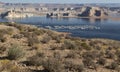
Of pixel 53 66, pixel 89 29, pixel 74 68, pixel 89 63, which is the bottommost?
pixel 89 29

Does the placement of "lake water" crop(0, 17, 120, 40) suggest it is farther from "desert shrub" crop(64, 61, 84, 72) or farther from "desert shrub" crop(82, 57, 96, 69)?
"desert shrub" crop(64, 61, 84, 72)

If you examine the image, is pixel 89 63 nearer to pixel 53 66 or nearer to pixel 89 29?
pixel 53 66

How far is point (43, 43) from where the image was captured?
27.2 m

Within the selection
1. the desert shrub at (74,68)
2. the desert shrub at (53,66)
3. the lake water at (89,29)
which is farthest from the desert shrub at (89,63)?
the lake water at (89,29)

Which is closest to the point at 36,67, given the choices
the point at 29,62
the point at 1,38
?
the point at 29,62

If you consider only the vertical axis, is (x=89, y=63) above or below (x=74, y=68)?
below

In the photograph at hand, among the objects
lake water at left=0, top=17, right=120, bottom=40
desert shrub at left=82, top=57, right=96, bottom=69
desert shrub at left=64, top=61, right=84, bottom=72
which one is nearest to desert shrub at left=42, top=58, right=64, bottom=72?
desert shrub at left=64, top=61, right=84, bottom=72

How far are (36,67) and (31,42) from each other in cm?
840

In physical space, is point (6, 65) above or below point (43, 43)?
above

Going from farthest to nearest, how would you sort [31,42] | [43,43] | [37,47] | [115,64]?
[43,43] → [31,42] → [37,47] → [115,64]

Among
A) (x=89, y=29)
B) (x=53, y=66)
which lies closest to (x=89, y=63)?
(x=53, y=66)

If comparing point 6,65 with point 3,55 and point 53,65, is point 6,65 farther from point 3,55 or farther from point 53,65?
point 3,55

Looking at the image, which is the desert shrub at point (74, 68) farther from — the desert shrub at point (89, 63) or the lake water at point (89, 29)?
the lake water at point (89, 29)

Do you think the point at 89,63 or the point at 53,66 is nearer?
the point at 53,66
